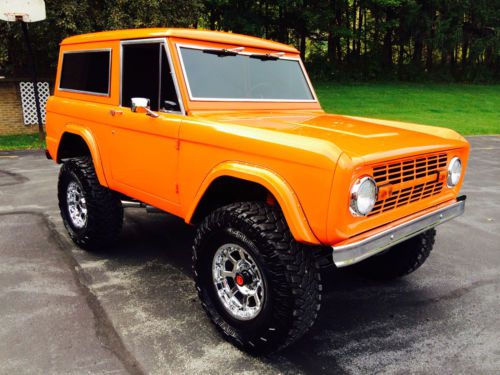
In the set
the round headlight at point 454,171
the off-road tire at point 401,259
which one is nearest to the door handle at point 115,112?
the off-road tire at point 401,259

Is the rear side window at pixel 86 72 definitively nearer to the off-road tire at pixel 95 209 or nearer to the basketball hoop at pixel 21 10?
the off-road tire at pixel 95 209

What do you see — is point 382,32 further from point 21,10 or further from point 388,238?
point 388,238

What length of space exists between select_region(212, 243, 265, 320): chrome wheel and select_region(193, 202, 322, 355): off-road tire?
7 cm

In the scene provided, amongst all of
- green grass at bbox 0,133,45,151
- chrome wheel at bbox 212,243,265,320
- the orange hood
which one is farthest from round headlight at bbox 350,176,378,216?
green grass at bbox 0,133,45,151

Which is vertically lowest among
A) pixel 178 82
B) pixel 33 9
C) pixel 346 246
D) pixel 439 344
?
pixel 439 344

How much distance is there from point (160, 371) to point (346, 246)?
136 cm

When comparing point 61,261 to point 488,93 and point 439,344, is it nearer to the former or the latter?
point 439,344

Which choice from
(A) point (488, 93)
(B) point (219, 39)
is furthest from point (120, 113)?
(A) point (488, 93)

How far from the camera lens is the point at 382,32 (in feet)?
104

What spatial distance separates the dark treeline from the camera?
2969 cm

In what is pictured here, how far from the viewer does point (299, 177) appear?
2650mm

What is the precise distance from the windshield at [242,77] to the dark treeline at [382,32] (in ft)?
80.3

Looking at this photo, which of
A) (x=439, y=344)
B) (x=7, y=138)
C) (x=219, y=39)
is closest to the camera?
(x=439, y=344)

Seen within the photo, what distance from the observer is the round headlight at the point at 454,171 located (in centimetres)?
339
